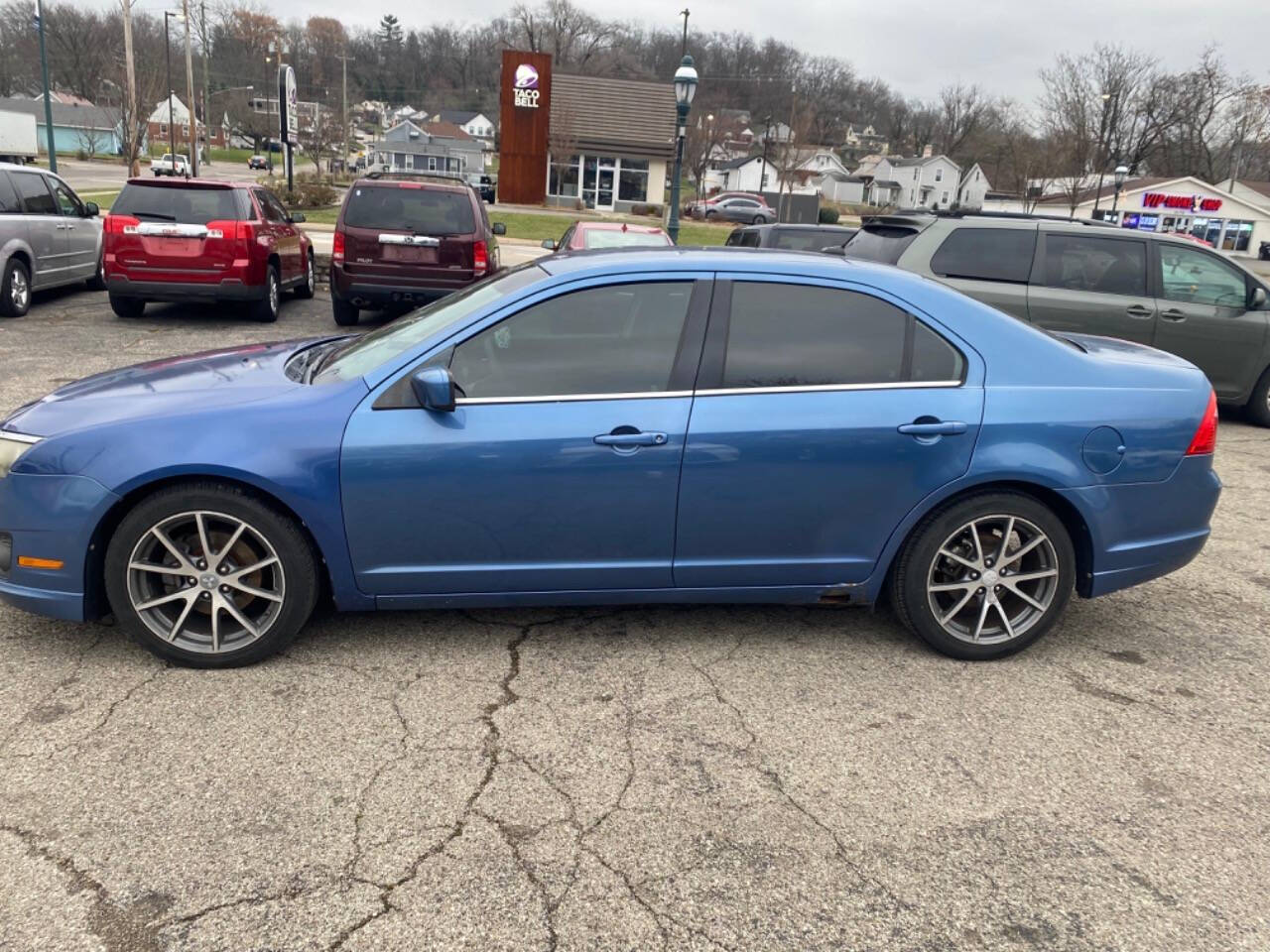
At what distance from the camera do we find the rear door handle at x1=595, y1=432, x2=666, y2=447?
3557mm

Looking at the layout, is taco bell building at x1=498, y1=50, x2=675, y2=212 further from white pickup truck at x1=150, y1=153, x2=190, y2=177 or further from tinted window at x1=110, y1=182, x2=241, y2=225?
tinted window at x1=110, y1=182, x2=241, y2=225

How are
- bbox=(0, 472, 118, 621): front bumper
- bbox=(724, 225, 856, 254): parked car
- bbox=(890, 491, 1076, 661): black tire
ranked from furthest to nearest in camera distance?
bbox=(724, 225, 856, 254): parked car, bbox=(890, 491, 1076, 661): black tire, bbox=(0, 472, 118, 621): front bumper

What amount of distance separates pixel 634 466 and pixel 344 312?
8.94m

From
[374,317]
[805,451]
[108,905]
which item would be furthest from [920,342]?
[374,317]

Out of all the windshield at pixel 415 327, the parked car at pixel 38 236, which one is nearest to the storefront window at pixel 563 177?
the parked car at pixel 38 236

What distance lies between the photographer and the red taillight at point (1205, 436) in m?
3.97

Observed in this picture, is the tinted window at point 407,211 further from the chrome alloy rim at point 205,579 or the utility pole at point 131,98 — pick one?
the utility pole at point 131,98

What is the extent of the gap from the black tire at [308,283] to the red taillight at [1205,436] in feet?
38.7

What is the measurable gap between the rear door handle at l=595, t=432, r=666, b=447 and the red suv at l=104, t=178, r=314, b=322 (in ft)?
28.2

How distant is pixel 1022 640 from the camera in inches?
156

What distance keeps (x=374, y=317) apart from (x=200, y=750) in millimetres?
10435

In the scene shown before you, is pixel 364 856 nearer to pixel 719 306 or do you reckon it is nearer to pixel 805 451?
pixel 805 451

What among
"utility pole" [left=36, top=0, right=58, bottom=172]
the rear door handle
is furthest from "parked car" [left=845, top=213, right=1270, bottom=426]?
"utility pole" [left=36, top=0, right=58, bottom=172]

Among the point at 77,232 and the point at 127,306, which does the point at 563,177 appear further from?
the point at 127,306
